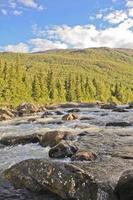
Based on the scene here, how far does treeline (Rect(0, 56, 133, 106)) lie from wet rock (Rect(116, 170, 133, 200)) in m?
92.4

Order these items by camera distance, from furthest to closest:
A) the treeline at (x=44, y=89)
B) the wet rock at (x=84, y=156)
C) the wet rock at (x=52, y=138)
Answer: the treeline at (x=44, y=89), the wet rock at (x=52, y=138), the wet rock at (x=84, y=156)

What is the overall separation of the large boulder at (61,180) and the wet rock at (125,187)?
402 mm

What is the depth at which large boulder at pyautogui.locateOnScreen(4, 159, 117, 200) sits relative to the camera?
15766mm

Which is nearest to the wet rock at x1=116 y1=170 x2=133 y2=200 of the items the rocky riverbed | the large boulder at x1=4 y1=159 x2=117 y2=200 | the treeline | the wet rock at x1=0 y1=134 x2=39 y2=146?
the rocky riverbed

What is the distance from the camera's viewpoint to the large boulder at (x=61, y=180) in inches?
621

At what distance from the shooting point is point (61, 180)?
1653 cm

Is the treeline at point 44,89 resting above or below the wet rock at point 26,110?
above

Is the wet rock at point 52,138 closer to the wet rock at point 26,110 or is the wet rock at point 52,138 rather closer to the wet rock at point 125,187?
the wet rock at point 125,187

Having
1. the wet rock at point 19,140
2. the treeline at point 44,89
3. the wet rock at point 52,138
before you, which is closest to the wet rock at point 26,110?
the treeline at point 44,89

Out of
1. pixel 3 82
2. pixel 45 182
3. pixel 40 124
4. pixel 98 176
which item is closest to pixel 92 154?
pixel 98 176

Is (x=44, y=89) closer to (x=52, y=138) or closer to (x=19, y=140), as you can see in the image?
(x=19, y=140)

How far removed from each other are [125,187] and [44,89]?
114357 millimetres

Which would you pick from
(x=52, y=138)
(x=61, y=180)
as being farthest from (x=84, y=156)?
(x=52, y=138)

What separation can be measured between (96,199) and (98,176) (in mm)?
2556
